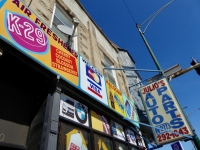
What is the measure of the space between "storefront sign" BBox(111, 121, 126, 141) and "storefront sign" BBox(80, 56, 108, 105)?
1.02 metres

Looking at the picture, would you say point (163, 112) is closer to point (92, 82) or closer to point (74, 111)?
point (92, 82)

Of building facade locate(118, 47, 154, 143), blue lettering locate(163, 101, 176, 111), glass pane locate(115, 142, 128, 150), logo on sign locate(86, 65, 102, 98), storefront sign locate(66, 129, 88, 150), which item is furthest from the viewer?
building facade locate(118, 47, 154, 143)

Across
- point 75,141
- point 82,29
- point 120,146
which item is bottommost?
point 75,141

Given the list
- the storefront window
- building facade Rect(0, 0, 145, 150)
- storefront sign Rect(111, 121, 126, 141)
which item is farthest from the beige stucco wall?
the storefront window

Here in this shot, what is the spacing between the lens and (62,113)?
3.63 meters

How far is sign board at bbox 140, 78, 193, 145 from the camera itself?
208 inches

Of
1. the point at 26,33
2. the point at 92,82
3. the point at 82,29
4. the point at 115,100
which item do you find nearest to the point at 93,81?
the point at 92,82

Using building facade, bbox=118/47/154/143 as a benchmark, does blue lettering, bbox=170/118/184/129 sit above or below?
below

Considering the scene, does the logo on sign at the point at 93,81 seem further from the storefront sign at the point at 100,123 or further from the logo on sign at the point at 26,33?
the logo on sign at the point at 26,33

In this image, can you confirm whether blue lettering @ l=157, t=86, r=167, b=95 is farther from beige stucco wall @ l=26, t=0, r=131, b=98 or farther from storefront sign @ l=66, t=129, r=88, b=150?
storefront sign @ l=66, t=129, r=88, b=150

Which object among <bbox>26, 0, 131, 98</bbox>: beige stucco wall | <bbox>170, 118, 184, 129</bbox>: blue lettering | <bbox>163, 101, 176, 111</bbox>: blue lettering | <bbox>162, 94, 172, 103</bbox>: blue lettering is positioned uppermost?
<bbox>26, 0, 131, 98</bbox>: beige stucco wall

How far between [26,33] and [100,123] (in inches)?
133

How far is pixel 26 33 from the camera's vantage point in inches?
126

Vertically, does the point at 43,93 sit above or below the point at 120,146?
above
